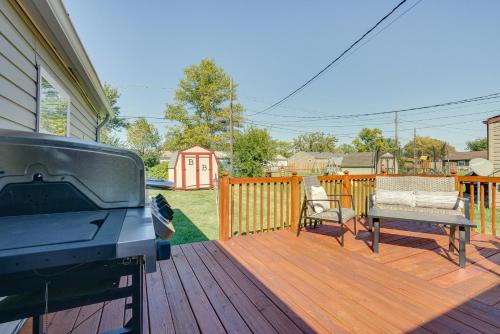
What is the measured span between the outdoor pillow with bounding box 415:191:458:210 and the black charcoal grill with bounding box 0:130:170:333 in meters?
3.79

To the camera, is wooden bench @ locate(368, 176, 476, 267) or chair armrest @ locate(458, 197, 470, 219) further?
chair armrest @ locate(458, 197, 470, 219)

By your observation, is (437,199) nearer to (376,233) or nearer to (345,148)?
(376,233)

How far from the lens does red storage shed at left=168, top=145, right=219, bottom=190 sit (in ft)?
44.2

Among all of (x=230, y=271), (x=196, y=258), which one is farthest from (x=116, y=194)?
(x=196, y=258)

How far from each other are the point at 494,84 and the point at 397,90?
23.8 ft

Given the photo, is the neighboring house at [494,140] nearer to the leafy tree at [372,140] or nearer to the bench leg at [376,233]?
the bench leg at [376,233]

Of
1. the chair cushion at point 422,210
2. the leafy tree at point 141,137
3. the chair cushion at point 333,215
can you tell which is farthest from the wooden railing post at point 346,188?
A: the leafy tree at point 141,137

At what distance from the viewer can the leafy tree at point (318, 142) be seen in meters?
50.6

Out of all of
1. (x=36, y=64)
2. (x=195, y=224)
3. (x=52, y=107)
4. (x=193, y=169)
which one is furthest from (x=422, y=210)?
(x=193, y=169)

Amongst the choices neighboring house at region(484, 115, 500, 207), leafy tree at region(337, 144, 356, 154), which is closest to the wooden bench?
neighboring house at region(484, 115, 500, 207)

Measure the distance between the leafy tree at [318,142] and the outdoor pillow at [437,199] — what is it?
4873 centimetres

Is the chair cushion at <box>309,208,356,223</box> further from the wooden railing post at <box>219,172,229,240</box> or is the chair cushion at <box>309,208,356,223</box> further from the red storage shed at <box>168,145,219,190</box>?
the red storage shed at <box>168,145,219,190</box>

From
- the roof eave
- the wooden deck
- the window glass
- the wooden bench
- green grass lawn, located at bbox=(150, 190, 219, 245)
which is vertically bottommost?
green grass lawn, located at bbox=(150, 190, 219, 245)

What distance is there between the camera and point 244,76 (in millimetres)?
20281
